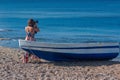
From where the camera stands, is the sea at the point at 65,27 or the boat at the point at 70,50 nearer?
the boat at the point at 70,50

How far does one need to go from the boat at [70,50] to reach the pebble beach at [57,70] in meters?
0.23

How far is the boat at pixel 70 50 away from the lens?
19.1 m

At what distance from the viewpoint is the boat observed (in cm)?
1909

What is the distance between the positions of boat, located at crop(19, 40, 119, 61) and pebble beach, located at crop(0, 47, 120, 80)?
0.23 metres

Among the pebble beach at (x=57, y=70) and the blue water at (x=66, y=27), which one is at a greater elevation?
the blue water at (x=66, y=27)

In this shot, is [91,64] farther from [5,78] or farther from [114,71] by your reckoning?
[5,78]

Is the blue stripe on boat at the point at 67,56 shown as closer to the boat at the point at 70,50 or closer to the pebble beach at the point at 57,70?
the boat at the point at 70,50

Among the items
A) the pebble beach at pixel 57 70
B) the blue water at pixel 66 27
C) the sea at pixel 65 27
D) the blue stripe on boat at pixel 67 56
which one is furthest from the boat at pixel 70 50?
the blue water at pixel 66 27

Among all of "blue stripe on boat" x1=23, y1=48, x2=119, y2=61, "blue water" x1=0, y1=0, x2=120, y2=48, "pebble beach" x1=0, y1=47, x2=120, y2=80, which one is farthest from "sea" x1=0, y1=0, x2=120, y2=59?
"pebble beach" x1=0, y1=47, x2=120, y2=80

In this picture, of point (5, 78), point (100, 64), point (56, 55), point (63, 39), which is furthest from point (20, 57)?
point (63, 39)

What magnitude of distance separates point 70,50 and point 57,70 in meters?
1.76

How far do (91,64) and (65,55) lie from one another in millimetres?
1040

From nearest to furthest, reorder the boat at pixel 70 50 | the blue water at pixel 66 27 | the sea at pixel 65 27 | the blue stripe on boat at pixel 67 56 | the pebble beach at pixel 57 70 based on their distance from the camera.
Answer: the pebble beach at pixel 57 70, the boat at pixel 70 50, the blue stripe on boat at pixel 67 56, the sea at pixel 65 27, the blue water at pixel 66 27

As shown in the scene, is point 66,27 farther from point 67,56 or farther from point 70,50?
point 70,50
